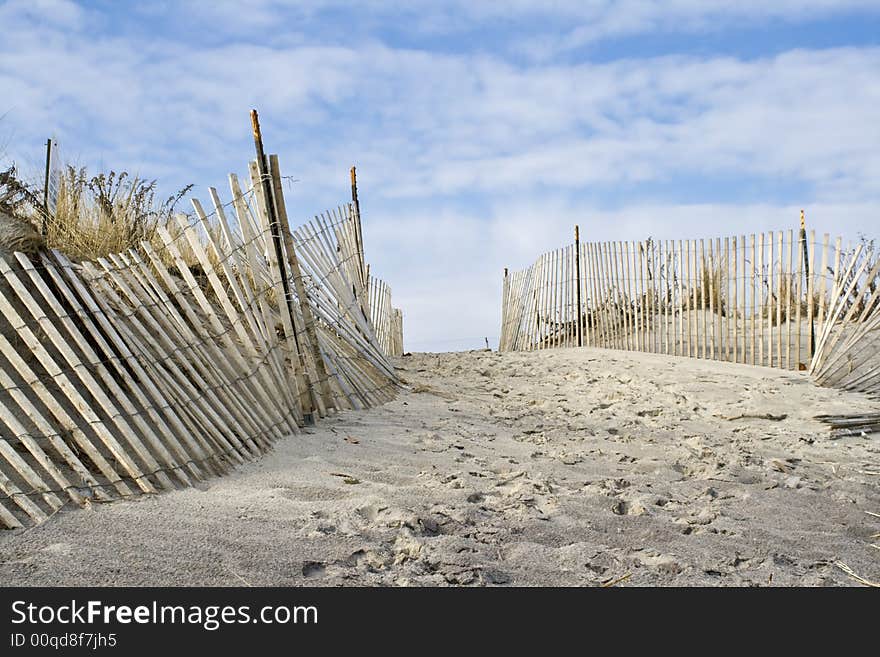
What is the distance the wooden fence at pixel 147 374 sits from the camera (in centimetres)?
312

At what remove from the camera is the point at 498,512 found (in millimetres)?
3145

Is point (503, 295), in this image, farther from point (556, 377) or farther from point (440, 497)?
point (440, 497)

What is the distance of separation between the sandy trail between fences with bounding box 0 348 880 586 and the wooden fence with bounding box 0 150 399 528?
17 centimetres

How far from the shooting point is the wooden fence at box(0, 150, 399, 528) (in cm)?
312

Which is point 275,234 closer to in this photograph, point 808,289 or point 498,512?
point 498,512

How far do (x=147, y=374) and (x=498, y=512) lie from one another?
179cm

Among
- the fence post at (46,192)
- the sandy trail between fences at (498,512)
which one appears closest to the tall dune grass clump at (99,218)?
the fence post at (46,192)

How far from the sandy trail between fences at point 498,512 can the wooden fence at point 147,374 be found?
17 centimetres

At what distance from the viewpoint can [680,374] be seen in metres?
7.29

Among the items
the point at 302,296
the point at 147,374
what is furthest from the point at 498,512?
the point at 302,296

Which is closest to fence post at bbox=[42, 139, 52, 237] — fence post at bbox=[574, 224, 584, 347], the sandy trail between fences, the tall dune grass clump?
the tall dune grass clump

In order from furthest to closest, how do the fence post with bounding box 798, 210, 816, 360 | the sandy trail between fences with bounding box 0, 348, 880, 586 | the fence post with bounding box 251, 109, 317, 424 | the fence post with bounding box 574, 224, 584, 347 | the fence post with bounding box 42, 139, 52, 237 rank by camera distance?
the fence post with bounding box 574, 224, 584, 347 → the fence post with bounding box 798, 210, 816, 360 → the fence post with bounding box 42, 139, 52, 237 → the fence post with bounding box 251, 109, 317, 424 → the sandy trail between fences with bounding box 0, 348, 880, 586

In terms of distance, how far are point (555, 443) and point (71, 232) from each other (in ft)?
13.6

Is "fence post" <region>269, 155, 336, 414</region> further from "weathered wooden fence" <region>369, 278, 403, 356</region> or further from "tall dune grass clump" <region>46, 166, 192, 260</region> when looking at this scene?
"weathered wooden fence" <region>369, 278, 403, 356</region>
